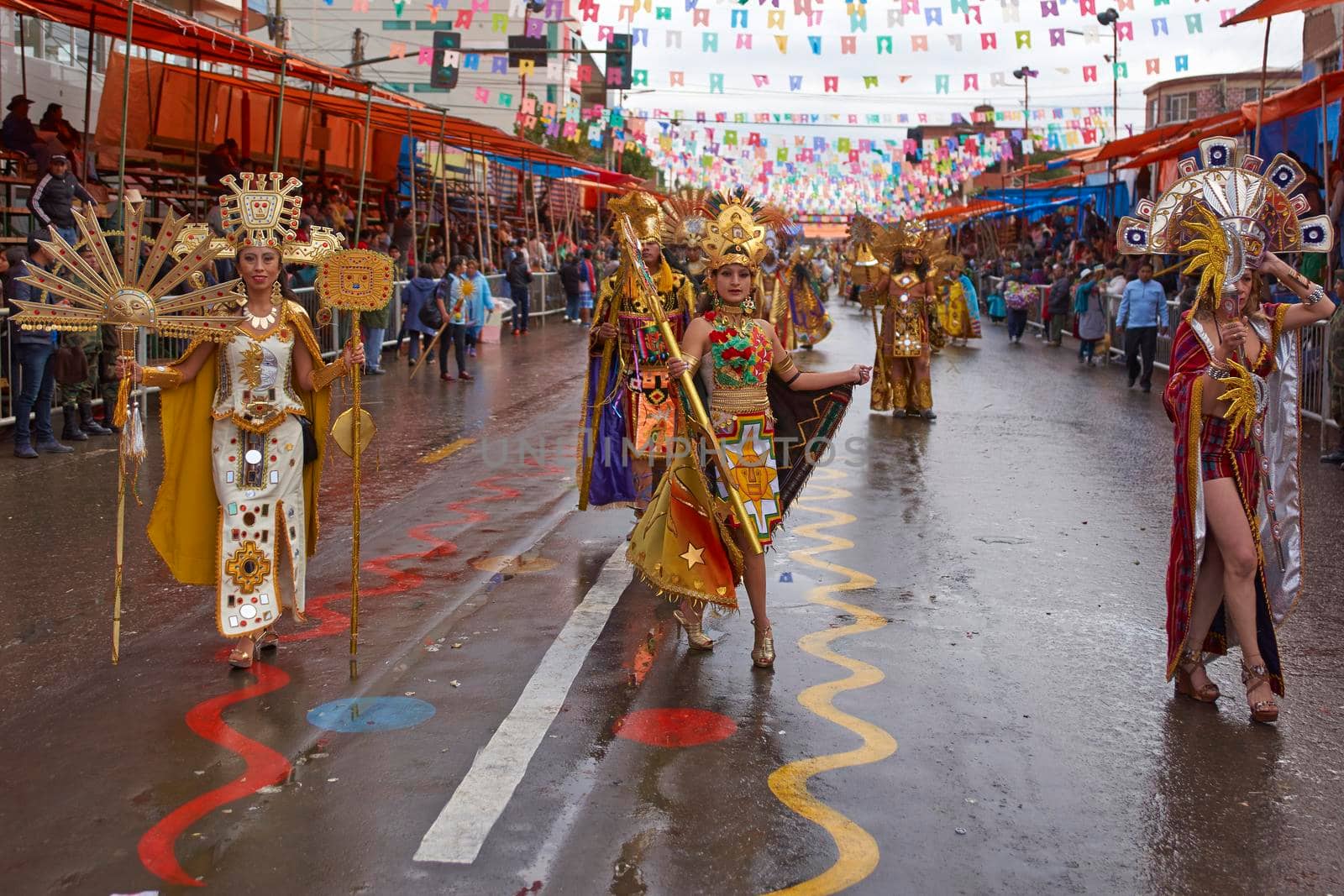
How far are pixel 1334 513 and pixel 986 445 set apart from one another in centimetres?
370

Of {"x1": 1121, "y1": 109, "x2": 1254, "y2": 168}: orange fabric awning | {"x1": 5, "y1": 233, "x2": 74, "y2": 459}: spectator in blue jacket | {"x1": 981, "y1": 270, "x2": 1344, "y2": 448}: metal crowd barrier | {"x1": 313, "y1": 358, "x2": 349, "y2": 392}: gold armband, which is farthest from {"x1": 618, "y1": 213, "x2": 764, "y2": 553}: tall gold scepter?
{"x1": 1121, "y1": 109, "x2": 1254, "y2": 168}: orange fabric awning

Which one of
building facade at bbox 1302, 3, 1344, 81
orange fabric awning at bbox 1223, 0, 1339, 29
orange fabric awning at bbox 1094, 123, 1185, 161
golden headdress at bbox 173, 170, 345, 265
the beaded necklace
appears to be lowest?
the beaded necklace

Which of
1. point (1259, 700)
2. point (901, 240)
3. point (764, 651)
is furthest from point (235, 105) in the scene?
point (1259, 700)

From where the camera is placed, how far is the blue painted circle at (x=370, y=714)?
5102 mm

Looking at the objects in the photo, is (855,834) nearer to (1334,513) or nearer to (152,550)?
(152,550)

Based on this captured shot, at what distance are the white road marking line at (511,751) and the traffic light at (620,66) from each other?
774 inches

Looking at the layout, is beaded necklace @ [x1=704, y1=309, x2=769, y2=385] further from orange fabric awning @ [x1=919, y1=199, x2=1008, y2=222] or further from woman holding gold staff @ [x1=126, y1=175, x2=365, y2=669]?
orange fabric awning @ [x1=919, y1=199, x2=1008, y2=222]

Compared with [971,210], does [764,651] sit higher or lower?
lower

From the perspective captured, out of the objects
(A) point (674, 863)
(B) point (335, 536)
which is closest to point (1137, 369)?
(B) point (335, 536)

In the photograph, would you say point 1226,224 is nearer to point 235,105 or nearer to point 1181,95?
point 235,105

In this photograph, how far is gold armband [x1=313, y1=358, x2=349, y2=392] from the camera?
5.91m

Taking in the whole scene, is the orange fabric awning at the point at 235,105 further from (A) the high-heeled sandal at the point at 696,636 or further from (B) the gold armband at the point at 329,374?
(A) the high-heeled sandal at the point at 696,636

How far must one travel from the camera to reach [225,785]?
178 inches

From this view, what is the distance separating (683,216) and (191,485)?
294 cm
